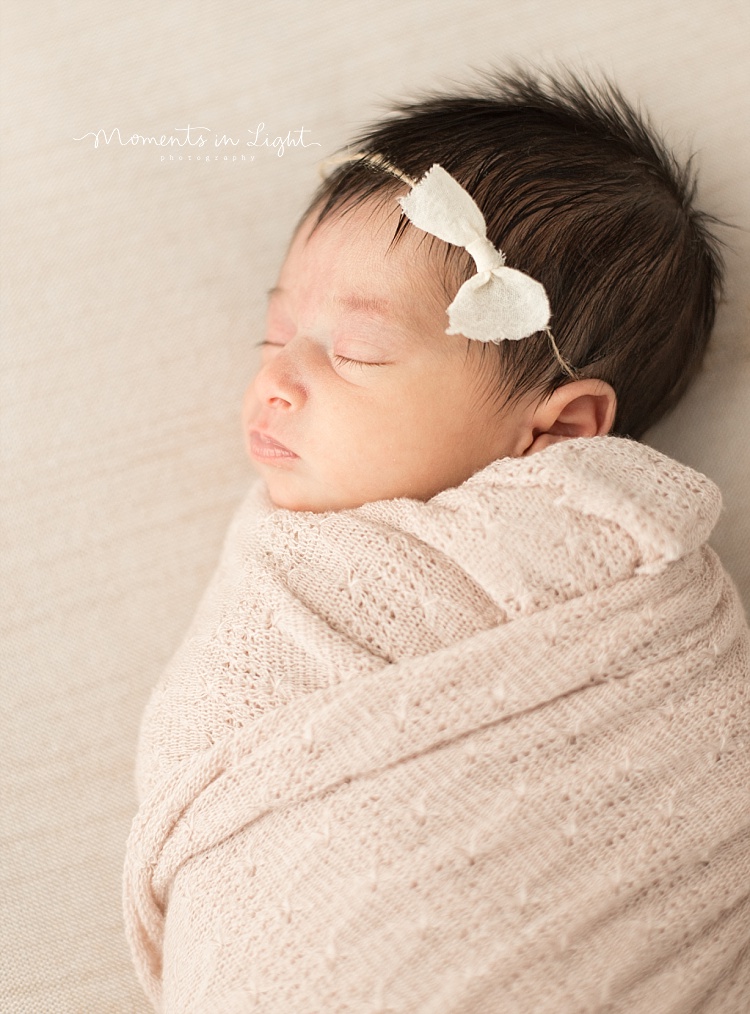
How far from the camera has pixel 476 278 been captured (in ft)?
3.59

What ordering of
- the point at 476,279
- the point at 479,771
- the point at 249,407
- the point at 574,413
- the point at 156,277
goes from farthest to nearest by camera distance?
1. the point at 156,277
2. the point at 249,407
3. the point at 574,413
4. the point at 476,279
5. the point at 479,771

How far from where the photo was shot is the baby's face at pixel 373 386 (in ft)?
3.70

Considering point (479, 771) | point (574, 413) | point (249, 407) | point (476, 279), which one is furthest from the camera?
point (249, 407)

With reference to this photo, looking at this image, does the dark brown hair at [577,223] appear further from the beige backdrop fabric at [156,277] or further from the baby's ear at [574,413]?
the beige backdrop fabric at [156,277]

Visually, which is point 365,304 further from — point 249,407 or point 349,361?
point 249,407

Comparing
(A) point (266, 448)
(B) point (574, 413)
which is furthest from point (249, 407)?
(B) point (574, 413)

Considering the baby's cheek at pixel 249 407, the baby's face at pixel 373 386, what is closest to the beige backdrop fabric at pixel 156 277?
the baby's cheek at pixel 249 407

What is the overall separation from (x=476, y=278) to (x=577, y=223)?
6.9 inches

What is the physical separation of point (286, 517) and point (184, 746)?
0.31m

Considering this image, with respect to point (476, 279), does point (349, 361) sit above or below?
below

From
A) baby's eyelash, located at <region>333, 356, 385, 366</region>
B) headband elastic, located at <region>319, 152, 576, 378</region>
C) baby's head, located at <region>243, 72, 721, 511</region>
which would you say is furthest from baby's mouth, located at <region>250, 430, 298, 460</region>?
headband elastic, located at <region>319, 152, 576, 378</region>

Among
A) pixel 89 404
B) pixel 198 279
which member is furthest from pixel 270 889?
pixel 198 279

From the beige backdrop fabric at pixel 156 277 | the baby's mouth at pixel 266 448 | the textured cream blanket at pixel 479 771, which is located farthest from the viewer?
the beige backdrop fabric at pixel 156 277

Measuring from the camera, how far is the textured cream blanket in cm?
93
